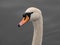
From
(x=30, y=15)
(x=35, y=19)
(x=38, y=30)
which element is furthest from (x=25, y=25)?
(x=30, y=15)

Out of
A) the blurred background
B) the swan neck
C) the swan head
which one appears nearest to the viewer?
the swan head

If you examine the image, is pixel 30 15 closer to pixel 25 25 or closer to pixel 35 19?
pixel 35 19

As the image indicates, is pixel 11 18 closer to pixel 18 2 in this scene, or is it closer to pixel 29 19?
pixel 18 2

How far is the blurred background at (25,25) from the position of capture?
7336mm

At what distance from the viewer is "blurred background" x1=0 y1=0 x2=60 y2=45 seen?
7336 mm

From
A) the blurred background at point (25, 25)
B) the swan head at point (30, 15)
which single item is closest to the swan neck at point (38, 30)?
the swan head at point (30, 15)

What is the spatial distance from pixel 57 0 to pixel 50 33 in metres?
1.29

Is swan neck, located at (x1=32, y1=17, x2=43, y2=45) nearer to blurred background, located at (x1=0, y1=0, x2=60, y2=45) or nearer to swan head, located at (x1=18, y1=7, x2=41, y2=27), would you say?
swan head, located at (x1=18, y1=7, x2=41, y2=27)

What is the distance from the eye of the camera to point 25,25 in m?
7.59

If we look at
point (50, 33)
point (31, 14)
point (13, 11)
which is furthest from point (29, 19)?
point (13, 11)

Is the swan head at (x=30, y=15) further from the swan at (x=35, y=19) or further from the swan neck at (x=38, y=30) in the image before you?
the swan neck at (x=38, y=30)

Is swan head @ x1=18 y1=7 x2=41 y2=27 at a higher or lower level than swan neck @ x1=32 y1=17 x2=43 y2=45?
higher

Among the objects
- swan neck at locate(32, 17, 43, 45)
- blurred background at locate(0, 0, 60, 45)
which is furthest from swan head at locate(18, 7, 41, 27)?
blurred background at locate(0, 0, 60, 45)

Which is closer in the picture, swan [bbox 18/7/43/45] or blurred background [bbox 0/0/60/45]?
swan [bbox 18/7/43/45]
